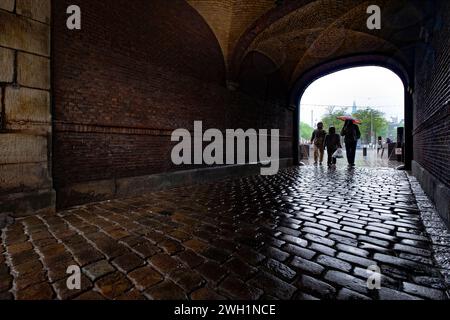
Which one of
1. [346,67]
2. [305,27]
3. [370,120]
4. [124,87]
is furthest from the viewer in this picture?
[370,120]

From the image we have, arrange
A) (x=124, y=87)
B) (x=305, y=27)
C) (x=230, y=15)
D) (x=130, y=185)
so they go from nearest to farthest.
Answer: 1. (x=124, y=87)
2. (x=130, y=185)
3. (x=230, y=15)
4. (x=305, y=27)

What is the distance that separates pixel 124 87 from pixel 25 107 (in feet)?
5.89

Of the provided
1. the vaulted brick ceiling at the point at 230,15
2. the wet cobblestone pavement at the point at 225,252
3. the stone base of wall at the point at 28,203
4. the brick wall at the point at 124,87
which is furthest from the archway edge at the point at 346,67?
the stone base of wall at the point at 28,203

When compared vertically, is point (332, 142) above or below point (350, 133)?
below

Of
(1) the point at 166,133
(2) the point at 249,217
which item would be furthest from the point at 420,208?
(1) the point at 166,133

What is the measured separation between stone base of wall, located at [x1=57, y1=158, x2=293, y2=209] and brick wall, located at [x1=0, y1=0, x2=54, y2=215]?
0.38 m

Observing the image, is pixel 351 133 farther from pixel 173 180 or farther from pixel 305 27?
pixel 173 180

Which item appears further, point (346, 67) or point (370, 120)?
point (370, 120)

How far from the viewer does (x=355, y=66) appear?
1036 cm

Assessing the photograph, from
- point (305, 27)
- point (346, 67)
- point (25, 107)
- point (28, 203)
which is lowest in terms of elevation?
point (28, 203)

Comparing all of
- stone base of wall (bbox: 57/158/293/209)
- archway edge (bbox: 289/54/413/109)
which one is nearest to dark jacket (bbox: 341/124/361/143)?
archway edge (bbox: 289/54/413/109)

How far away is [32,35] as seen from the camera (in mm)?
3488

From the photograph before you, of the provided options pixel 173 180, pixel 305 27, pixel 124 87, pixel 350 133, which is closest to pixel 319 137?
pixel 350 133
